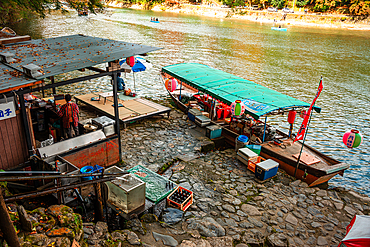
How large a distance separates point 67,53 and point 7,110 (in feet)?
10.5

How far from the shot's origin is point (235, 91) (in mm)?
14664

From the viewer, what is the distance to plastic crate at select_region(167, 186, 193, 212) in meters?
8.83

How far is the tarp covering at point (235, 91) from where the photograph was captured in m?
12.8

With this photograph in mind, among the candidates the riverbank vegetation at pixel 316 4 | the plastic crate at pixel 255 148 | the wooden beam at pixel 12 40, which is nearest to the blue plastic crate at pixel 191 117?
the plastic crate at pixel 255 148

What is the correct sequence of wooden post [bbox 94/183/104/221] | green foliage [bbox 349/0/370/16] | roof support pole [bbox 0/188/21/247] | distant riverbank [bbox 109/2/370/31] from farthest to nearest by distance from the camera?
distant riverbank [bbox 109/2/370/31], green foliage [bbox 349/0/370/16], wooden post [bbox 94/183/104/221], roof support pole [bbox 0/188/21/247]

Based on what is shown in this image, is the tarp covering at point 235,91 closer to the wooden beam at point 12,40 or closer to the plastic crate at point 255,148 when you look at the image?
the plastic crate at point 255,148

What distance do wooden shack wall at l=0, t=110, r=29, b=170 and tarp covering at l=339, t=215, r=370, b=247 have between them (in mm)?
10168

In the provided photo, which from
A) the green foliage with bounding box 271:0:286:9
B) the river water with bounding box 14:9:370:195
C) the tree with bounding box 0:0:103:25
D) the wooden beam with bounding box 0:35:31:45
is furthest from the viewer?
the green foliage with bounding box 271:0:286:9

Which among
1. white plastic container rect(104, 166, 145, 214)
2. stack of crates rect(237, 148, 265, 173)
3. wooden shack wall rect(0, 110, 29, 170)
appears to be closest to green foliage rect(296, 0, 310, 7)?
stack of crates rect(237, 148, 265, 173)

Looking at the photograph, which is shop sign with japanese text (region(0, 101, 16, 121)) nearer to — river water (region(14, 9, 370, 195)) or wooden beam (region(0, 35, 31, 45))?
wooden beam (region(0, 35, 31, 45))

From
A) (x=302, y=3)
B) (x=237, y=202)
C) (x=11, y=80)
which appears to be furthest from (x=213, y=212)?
(x=302, y=3)

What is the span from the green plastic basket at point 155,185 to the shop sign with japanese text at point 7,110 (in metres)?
4.35

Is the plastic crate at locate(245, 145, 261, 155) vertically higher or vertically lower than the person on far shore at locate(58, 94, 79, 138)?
lower

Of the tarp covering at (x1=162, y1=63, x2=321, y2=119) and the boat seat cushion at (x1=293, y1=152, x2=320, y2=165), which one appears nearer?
the boat seat cushion at (x1=293, y1=152, x2=320, y2=165)
